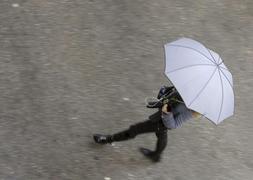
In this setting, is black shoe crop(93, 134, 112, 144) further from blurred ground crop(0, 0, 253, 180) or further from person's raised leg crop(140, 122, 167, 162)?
person's raised leg crop(140, 122, 167, 162)

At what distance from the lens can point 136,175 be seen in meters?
6.12

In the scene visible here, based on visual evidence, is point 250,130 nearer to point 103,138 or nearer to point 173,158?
point 173,158

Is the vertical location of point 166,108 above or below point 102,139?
above

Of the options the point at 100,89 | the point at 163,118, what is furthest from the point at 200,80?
the point at 100,89

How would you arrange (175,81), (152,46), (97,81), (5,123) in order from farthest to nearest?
1. (152,46)
2. (97,81)
3. (5,123)
4. (175,81)

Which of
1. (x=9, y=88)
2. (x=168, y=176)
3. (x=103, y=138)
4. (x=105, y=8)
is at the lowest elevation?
(x=168, y=176)

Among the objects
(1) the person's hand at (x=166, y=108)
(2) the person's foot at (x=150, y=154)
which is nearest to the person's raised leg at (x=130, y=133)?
(1) the person's hand at (x=166, y=108)

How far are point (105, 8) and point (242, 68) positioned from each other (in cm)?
217

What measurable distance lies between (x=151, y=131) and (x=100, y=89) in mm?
1253

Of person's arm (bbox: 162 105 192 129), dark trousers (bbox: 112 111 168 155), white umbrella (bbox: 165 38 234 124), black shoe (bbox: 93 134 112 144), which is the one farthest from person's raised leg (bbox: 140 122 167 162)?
white umbrella (bbox: 165 38 234 124)

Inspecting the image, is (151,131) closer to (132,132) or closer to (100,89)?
(132,132)

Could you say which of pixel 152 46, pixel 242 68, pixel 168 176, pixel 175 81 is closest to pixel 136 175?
pixel 168 176

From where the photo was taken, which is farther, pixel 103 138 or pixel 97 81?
pixel 97 81

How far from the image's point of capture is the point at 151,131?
18.7 ft
